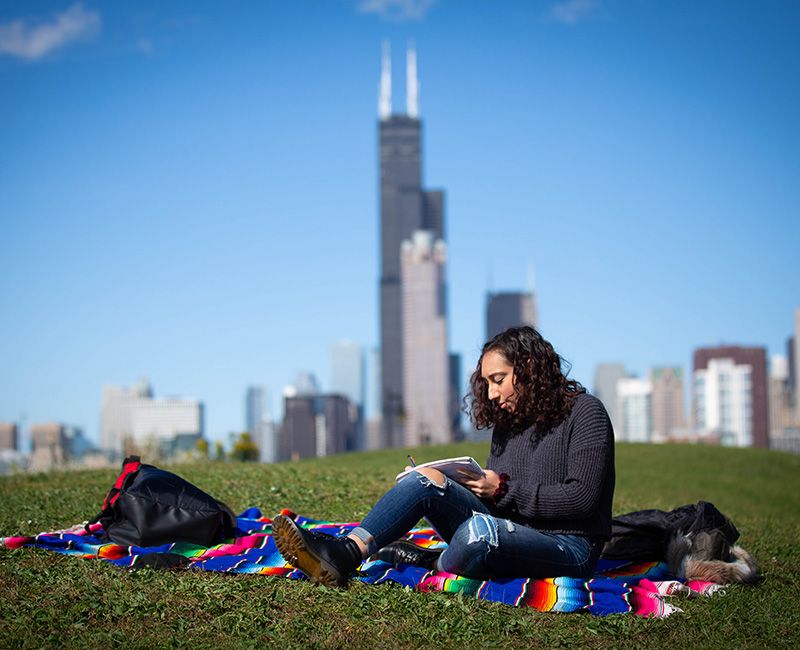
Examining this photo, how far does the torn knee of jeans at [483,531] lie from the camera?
4.88 metres

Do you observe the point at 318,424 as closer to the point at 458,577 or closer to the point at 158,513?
the point at 158,513

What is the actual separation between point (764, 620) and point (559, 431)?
4.25 feet

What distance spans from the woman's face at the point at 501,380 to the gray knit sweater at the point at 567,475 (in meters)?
0.19

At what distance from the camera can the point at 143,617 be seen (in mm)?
4602

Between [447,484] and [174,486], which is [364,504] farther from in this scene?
[447,484]

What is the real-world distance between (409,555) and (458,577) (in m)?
0.47

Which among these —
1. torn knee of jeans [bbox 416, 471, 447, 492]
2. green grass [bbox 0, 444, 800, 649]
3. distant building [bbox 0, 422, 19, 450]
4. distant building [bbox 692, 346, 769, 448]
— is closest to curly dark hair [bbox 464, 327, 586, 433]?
torn knee of jeans [bbox 416, 471, 447, 492]

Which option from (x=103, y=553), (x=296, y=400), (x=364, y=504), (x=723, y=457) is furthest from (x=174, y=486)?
(x=296, y=400)

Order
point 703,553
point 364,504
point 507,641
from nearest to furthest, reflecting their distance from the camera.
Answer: point 507,641 → point 703,553 → point 364,504

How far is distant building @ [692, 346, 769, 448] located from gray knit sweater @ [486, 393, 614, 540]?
164988mm

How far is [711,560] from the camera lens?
5.51 metres

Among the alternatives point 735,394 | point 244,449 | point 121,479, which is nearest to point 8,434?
point 244,449

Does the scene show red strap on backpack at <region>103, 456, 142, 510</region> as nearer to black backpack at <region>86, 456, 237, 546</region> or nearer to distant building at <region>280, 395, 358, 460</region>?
black backpack at <region>86, 456, 237, 546</region>

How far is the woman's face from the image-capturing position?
530 centimetres
